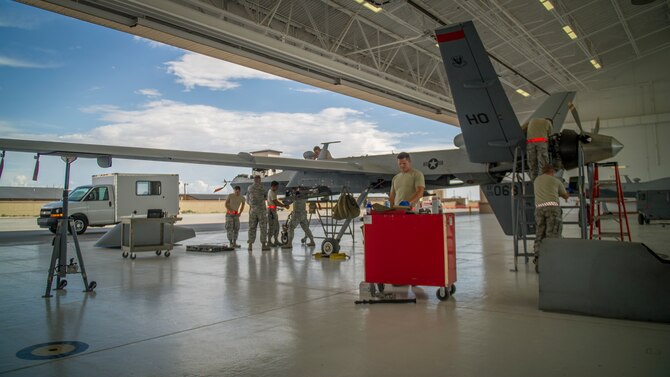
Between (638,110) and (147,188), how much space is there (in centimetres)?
2986

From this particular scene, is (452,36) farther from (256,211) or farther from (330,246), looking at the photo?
(256,211)

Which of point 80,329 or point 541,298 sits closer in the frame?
point 80,329

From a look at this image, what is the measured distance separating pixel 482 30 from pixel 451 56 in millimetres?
13226

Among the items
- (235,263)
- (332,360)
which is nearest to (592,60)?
(235,263)

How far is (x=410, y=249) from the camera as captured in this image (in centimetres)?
464

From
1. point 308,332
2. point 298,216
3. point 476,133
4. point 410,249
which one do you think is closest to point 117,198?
point 298,216

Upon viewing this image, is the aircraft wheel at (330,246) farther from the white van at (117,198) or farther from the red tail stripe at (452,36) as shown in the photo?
the white van at (117,198)

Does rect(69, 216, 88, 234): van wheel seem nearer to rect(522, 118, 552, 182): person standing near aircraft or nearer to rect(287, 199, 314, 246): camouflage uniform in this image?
rect(287, 199, 314, 246): camouflage uniform

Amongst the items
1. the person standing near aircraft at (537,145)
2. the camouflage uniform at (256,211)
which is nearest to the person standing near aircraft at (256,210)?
the camouflage uniform at (256,211)

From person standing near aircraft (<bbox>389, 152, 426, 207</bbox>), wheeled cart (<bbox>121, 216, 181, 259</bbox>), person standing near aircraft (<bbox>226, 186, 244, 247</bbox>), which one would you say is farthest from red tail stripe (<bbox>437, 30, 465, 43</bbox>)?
person standing near aircraft (<bbox>226, 186, 244, 247</bbox>)

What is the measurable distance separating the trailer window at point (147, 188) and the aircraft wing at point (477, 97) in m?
15.5

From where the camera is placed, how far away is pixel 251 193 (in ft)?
35.3

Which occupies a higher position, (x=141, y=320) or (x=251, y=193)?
(x=251, y=193)

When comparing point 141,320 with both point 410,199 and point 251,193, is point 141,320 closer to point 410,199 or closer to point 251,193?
point 410,199
